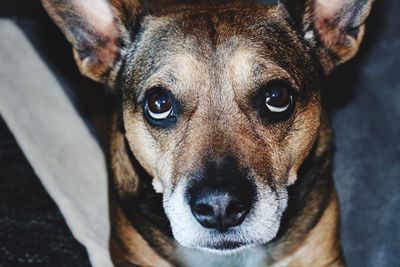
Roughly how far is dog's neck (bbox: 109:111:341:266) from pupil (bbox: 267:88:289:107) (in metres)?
0.49

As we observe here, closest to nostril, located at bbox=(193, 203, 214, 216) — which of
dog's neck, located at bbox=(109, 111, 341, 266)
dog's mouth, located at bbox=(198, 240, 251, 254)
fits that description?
dog's mouth, located at bbox=(198, 240, 251, 254)

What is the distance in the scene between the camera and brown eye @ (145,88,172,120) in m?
3.48

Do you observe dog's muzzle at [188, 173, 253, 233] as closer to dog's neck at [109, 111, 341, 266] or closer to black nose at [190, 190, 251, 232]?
black nose at [190, 190, 251, 232]

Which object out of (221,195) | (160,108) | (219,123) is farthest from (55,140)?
(221,195)

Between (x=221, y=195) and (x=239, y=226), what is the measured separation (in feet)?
0.76

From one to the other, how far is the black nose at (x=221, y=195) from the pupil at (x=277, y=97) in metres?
0.34

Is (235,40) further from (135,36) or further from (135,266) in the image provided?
(135,266)

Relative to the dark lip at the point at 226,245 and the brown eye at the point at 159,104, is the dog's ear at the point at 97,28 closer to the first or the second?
the brown eye at the point at 159,104

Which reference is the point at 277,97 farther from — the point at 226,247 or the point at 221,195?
the point at 226,247

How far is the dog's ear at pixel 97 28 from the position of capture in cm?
370

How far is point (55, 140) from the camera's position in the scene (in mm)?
4785

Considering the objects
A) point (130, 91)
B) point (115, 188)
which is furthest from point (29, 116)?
point (130, 91)

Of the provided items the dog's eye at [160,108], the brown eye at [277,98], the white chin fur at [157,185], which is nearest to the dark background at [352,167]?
the white chin fur at [157,185]

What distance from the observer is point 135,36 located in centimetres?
382
